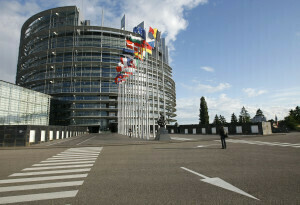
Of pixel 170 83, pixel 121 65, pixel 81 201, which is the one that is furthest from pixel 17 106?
pixel 170 83

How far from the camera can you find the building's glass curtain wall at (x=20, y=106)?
32.0 meters

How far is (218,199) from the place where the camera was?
340 cm

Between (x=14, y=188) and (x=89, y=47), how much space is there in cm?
6958

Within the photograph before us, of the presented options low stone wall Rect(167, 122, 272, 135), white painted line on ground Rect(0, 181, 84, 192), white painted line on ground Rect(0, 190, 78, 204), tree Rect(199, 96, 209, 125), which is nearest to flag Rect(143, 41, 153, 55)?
low stone wall Rect(167, 122, 272, 135)

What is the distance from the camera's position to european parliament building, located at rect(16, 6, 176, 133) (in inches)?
2584

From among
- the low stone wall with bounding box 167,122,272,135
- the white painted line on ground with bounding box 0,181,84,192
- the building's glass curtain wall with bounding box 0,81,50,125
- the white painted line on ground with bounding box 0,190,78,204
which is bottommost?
the white painted line on ground with bounding box 0,181,84,192

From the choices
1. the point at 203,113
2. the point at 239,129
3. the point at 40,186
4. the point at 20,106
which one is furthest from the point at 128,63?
the point at 203,113

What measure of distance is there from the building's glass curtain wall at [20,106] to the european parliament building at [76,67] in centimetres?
2102

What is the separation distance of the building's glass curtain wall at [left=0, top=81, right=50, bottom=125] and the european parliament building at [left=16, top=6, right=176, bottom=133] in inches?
828

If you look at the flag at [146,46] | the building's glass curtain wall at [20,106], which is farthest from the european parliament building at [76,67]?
the flag at [146,46]

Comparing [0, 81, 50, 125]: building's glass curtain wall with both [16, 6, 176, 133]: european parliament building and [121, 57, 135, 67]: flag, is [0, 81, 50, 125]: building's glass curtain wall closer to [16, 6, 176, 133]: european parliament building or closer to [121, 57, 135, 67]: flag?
[16, 6, 176, 133]: european parliament building

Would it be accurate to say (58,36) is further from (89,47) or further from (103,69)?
(103,69)

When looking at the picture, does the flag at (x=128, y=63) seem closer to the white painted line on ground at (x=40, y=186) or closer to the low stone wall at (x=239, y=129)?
the low stone wall at (x=239, y=129)

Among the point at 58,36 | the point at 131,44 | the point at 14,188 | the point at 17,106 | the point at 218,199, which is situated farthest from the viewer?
the point at 58,36
